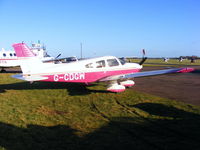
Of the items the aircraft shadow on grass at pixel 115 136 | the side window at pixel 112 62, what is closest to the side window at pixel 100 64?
the side window at pixel 112 62

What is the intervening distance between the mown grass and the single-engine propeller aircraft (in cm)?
144

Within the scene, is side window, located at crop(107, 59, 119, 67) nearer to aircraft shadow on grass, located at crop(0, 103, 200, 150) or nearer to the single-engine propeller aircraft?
the single-engine propeller aircraft

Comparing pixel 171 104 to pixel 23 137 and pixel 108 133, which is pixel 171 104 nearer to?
pixel 108 133

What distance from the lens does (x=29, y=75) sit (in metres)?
9.81

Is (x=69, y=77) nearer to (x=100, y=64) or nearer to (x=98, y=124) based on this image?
(x=100, y=64)

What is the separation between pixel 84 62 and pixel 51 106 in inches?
144

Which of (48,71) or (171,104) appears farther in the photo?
(48,71)

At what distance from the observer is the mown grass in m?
4.57

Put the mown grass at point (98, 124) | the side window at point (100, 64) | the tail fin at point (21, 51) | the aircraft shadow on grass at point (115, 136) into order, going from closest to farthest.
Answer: the aircraft shadow on grass at point (115, 136) < the mown grass at point (98, 124) < the side window at point (100, 64) < the tail fin at point (21, 51)

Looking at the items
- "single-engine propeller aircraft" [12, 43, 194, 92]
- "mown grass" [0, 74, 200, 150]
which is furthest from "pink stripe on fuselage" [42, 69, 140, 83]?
"mown grass" [0, 74, 200, 150]

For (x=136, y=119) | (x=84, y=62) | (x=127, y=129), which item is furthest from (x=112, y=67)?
(x=127, y=129)

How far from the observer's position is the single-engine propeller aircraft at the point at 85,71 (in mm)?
9938

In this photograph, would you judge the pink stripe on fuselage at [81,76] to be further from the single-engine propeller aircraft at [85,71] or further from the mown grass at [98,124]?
the mown grass at [98,124]

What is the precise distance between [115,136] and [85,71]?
606cm
